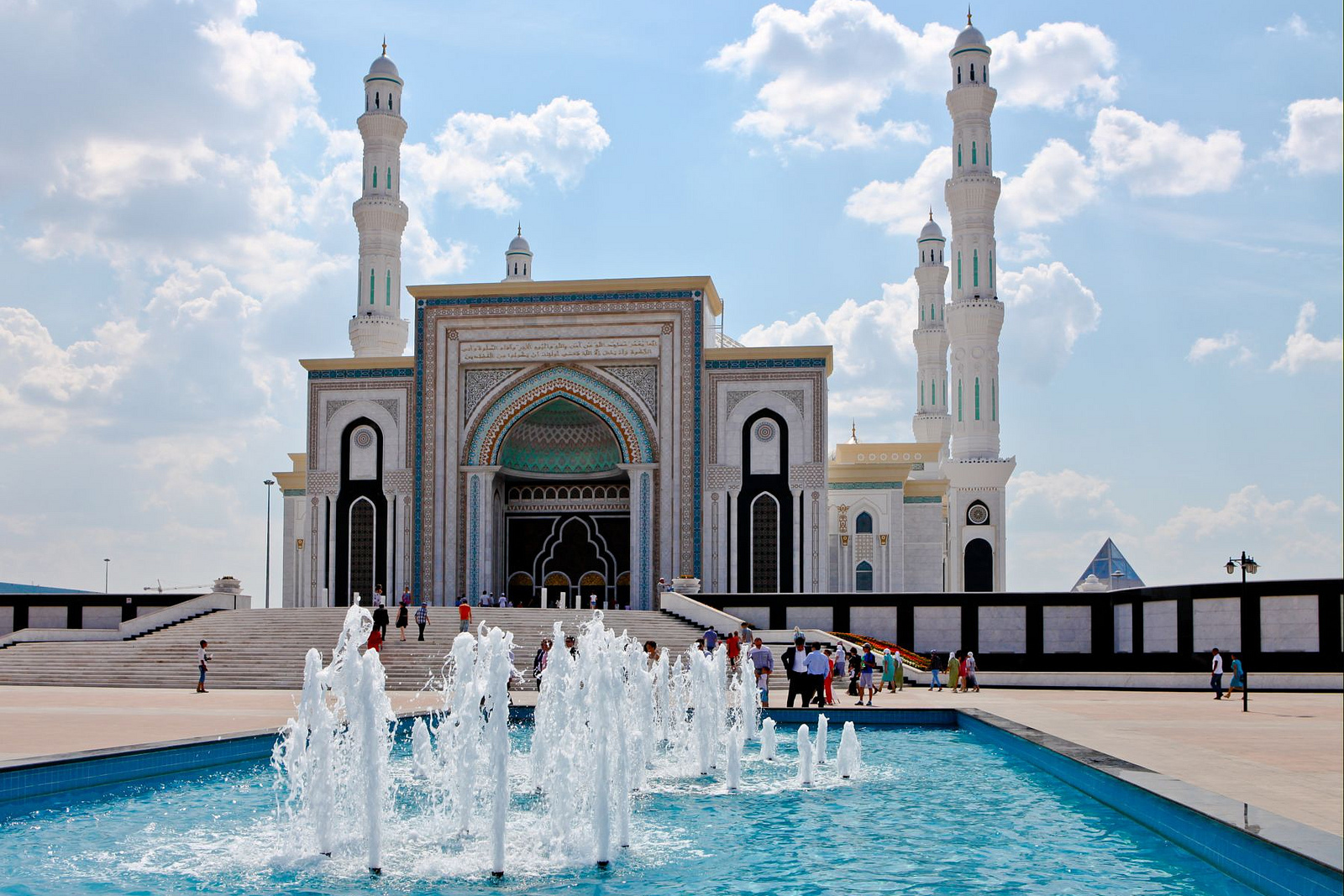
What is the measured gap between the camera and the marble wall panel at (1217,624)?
63.5ft

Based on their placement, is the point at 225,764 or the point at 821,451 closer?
the point at 225,764

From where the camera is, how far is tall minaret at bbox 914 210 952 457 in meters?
42.0

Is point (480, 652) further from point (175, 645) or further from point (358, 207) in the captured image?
point (358, 207)

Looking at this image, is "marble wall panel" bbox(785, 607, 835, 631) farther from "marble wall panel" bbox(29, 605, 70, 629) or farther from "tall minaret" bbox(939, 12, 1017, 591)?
"marble wall panel" bbox(29, 605, 70, 629)

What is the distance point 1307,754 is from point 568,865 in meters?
6.24

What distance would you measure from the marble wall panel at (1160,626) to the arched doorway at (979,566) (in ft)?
35.1

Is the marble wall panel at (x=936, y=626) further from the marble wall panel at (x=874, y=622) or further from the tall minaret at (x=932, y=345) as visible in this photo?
the tall minaret at (x=932, y=345)

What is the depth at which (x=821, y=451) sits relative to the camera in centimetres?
2672

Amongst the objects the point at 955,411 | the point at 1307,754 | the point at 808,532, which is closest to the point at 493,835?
the point at 1307,754

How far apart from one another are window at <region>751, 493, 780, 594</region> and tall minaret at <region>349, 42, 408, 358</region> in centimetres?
1184

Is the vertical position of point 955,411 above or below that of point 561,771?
above

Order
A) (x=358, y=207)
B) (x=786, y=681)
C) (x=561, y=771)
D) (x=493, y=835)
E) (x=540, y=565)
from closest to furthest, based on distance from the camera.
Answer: (x=493, y=835), (x=561, y=771), (x=786, y=681), (x=540, y=565), (x=358, y=207)

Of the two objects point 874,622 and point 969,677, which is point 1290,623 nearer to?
point 969,677

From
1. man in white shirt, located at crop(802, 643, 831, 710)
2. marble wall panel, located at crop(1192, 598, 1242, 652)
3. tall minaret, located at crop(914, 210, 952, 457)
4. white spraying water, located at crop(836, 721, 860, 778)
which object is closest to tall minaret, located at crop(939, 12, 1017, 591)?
tall minaret, located at crop(914, 210, 952, 457)
